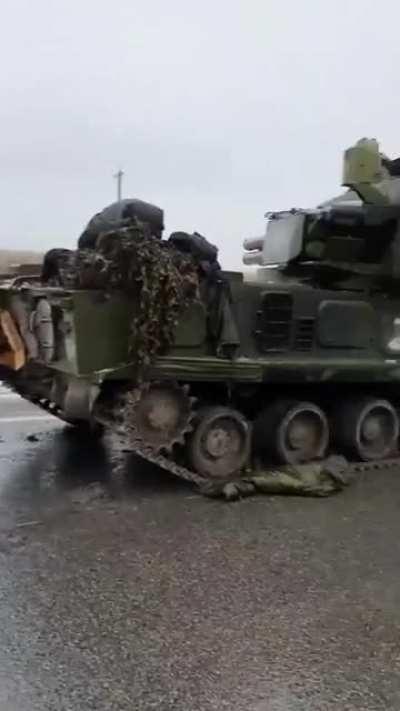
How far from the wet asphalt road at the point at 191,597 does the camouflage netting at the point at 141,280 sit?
3.52 feet

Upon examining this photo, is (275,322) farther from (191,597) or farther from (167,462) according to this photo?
(191,597)

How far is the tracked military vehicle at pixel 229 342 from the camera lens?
6426mm

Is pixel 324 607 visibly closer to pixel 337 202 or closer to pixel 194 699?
pixel 194 699

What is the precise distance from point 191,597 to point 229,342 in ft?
8.20

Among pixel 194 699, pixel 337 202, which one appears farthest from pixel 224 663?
pixel 337 202

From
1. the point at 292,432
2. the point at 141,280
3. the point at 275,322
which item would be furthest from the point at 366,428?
the point at 141,280

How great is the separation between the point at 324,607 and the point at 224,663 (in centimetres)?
80

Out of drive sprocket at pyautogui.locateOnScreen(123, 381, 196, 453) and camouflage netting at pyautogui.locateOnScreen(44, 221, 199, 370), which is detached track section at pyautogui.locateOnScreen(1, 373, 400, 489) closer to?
drive sprocket at pyautogui.locateOnScreen(123, 381, 196, 453)

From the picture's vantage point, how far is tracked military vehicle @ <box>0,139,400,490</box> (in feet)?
21.1

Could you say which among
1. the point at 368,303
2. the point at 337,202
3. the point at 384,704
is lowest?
the point at 384,704

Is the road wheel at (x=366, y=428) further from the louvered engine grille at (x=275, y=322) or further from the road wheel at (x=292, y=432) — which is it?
the louvered engine grille at (x=275, y=322)

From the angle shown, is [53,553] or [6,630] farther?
[53,553]

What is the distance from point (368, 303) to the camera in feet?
24.6

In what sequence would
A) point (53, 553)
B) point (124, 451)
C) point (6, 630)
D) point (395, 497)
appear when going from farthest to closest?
point (124, 451)
point (395, 497)
point (53, 553)
point (6, 630)
